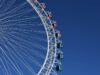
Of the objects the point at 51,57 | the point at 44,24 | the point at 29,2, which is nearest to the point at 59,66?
the point at 51,57

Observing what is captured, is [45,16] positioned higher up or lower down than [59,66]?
higher up

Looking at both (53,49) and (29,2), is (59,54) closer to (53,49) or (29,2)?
(53,49)

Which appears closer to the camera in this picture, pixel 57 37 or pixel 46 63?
pixel 46 63

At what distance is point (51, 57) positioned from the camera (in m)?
41.4

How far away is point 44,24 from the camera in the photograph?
42406mm

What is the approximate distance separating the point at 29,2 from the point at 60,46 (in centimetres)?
582

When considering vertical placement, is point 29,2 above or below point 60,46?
above

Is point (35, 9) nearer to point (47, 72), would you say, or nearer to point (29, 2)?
point (29, 2)

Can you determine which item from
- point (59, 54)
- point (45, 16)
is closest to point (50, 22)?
point (45, 16)

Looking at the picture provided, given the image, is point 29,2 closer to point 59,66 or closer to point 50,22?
point 50,22

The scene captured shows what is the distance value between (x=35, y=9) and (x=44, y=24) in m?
1.88

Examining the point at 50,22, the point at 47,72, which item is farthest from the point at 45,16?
the point at 47,72

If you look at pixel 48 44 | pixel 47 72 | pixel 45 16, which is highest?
pixel 45 16

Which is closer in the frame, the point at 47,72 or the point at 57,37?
the point at 47,72
